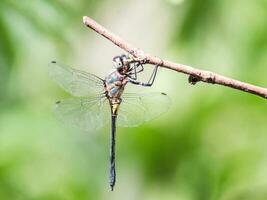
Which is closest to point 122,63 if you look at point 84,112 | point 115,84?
point 115,84

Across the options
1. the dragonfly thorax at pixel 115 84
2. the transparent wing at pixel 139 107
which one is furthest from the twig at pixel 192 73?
the transparent wing at pixel 139 107

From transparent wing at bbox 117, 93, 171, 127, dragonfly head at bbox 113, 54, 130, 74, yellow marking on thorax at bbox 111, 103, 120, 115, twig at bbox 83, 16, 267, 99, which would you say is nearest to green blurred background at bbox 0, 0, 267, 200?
transparent wing at bbox 117, 93, 171, 127

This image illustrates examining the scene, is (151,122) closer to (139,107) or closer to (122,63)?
(139,107)

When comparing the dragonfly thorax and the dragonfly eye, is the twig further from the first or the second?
the dragonfly thorax

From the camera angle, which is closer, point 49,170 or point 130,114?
point 130,114

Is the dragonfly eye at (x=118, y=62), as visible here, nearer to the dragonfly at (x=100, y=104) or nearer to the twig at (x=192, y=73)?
the dragonfly at (x=100, y=104)

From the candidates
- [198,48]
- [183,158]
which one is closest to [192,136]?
[183,158]

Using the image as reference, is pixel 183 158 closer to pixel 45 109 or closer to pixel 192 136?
pixel 192 136
